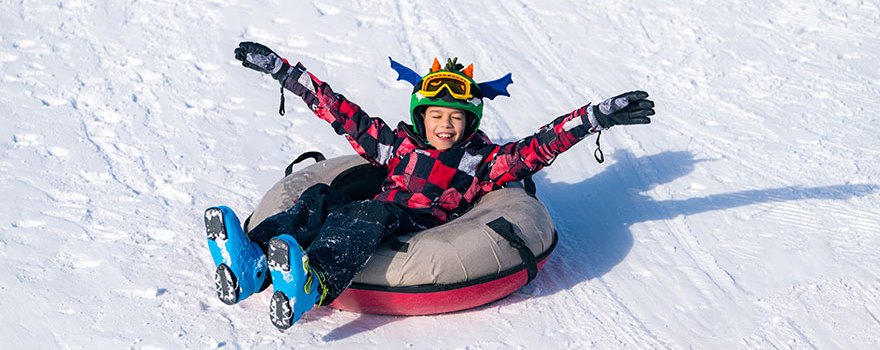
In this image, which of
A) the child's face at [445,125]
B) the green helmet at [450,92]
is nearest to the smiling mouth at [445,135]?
the child's face at [445,125]

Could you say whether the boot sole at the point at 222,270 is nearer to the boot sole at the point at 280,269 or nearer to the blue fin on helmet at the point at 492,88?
the boot sole at the point at 280,269

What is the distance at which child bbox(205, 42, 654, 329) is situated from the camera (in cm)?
388

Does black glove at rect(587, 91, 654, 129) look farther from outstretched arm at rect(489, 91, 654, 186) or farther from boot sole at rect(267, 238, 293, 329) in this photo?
boot sole at rect(267, 238, 293, 329)

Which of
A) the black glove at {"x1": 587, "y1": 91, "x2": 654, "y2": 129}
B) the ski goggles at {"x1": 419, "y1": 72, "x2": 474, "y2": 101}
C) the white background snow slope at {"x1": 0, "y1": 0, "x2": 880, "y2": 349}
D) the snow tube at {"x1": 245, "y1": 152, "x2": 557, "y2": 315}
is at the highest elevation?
the black glove at {"x1": 587, "y1": 91, "x2": 654, "y2": 129}

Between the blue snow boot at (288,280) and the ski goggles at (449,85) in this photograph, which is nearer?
the blue snow boot at (288,280)

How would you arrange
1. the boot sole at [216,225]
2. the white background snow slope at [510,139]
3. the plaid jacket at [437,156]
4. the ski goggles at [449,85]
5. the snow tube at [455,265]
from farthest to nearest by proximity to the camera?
the ski goggles at [449,85], the plaid jacket at [437,156], the white background snow slope at [510,139], the snow tube at [455,265], the boot sole at [216,225]

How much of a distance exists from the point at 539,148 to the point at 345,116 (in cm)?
104

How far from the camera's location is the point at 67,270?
4.55 m

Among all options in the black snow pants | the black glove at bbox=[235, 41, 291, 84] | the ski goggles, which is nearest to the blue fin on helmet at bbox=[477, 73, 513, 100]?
the ski goggles

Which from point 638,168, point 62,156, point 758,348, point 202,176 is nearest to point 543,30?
point 638,168

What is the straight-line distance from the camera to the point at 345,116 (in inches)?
203

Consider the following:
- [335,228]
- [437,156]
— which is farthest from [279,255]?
[437,156]

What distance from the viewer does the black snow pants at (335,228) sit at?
396 cm

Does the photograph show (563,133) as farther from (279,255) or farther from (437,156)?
(279,255)
